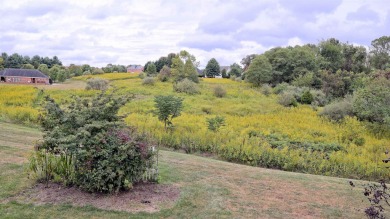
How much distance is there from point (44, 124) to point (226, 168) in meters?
4.77

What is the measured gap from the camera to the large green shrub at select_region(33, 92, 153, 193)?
18.8ft

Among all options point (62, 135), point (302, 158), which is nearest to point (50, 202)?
point (62, 135)

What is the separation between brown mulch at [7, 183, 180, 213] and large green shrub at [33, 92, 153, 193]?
15 centimetres

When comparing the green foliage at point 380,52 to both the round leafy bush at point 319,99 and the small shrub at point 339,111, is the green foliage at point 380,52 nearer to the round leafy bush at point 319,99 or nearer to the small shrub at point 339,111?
the round leafy bush at point 319,99

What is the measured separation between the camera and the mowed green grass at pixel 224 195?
17.6 feet

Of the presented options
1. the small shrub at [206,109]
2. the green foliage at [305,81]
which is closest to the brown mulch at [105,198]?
the small shrub at [206,109]

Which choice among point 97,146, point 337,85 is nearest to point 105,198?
point 97,146

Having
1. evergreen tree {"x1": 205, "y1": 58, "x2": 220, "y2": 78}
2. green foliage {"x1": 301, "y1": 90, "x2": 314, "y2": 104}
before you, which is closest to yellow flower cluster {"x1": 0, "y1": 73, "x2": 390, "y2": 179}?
green foliage {"x1": 301, "y1": 90, "x2": 314, "y2": 104}

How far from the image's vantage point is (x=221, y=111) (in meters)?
23.4

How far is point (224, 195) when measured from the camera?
6.40m

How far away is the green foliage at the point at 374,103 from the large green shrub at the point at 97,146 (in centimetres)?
1609

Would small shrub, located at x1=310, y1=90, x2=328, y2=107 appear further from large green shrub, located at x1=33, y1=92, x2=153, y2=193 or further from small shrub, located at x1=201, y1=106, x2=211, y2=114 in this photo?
large green shrub, located at x1=33, y1=92, x2=153, y2=193

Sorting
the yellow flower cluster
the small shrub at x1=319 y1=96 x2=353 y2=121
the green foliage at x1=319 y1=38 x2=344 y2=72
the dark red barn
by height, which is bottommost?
the yellow flower cluster

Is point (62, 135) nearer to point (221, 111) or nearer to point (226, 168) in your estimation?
point (226, 168)
